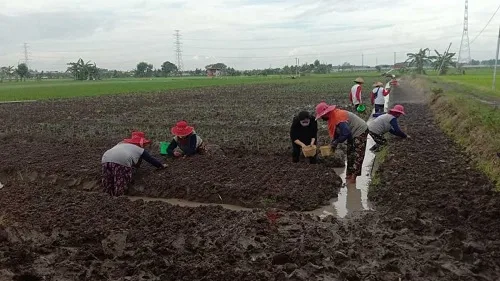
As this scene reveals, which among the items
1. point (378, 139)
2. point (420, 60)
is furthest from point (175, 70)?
point (378, 139)

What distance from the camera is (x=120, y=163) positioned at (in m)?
7.06

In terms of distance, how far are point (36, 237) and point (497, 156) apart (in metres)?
6.61

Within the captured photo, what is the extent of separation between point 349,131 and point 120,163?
3550mm

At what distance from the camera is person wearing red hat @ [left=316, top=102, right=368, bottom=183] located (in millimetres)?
7109

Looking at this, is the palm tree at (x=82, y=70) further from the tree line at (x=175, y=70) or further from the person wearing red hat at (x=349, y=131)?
the person wearing red hat at (x=349, y=131)

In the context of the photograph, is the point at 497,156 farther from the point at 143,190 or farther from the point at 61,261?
the point at 61,261

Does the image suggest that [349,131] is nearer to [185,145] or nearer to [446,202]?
[446,202]

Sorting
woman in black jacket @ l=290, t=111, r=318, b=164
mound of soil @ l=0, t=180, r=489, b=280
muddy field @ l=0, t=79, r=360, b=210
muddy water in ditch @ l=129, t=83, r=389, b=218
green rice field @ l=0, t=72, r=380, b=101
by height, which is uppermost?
green rice field @ l=0, t=72, r=380, b=101

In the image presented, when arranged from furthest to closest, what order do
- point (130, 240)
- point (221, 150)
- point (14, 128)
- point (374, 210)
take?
point (14, 128), point (221, 150), point (374, 210), point (130, 240)

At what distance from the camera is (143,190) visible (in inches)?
290

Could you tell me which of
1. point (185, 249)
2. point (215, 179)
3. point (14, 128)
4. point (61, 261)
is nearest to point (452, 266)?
point (185, 249)

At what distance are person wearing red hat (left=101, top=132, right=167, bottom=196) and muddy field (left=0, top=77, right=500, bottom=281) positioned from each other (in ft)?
2.03

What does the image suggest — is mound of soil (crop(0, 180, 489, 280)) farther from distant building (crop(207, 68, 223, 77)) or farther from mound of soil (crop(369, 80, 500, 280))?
distant building (crop(207, 68, 223, 77))

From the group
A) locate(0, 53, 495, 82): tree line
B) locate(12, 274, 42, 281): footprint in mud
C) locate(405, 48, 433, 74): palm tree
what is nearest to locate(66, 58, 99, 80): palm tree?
locate(0, 53, 495, 82): tree line
